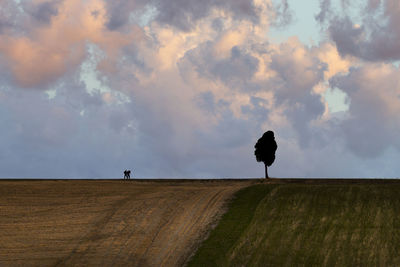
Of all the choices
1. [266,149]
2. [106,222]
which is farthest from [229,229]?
[266,149]

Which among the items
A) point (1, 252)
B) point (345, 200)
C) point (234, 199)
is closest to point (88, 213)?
point (1, 252)

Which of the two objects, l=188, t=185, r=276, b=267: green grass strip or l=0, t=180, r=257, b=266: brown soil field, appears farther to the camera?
l=0, t=180, r=257, b=266: brown soil field

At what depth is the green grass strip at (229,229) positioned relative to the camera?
1384 inches

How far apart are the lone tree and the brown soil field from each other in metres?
8.20

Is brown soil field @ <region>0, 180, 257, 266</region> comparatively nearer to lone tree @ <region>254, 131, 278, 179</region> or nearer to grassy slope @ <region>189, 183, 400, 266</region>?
grassy slope @ <region>189, 183, 400, 266</region>

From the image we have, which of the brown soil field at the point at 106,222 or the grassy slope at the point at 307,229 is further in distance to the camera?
the brown soil field at the point at 106,222

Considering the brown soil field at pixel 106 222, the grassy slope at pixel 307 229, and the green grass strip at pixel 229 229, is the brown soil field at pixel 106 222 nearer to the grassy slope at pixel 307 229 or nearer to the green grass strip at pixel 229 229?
the green grass strip at pixel 229 229

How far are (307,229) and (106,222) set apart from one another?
1562 cm

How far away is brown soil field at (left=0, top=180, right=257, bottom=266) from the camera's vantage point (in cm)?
3678

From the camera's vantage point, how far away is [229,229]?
1593 inches

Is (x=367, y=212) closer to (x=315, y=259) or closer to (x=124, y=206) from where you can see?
(x=315, y=259)

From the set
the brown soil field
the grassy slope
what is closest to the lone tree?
the brown soil field

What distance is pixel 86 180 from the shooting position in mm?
66625

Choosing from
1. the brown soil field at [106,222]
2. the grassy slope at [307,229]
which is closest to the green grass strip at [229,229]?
the grassy slope at [307,229]
